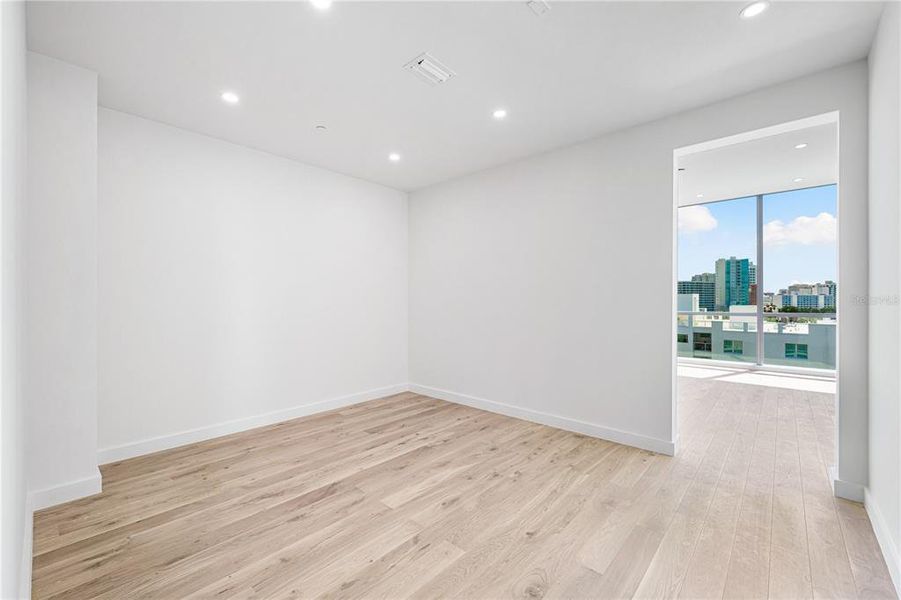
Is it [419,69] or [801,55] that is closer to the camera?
[801,55]

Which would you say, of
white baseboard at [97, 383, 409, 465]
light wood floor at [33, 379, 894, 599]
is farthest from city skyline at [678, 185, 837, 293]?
white baseboard at [97, 383, 409, 465]

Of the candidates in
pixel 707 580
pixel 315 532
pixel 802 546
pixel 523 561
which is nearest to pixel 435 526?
pixel 523 561

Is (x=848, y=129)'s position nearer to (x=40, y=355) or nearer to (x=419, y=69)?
(x=419, y=69)

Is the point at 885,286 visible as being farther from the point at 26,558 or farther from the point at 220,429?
the point at 220,429

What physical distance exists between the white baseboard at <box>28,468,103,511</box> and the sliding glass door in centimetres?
704

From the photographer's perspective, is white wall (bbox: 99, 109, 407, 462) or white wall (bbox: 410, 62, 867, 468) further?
white wall (bbox: 99, 109, 407, 462)

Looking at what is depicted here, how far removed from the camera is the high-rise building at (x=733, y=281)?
258 inches

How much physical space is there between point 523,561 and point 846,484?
2.19 metres

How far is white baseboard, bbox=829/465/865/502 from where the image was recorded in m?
2.29

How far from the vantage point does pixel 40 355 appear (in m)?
2.28

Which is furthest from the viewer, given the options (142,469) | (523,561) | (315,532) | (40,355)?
(142,469)

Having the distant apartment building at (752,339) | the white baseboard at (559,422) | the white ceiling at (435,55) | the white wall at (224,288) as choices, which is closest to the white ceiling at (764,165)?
the white ceiling at (435,55)

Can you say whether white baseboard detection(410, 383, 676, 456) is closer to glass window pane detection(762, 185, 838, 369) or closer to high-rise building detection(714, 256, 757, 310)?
glass window pane detection(762, 185, 838, 369)

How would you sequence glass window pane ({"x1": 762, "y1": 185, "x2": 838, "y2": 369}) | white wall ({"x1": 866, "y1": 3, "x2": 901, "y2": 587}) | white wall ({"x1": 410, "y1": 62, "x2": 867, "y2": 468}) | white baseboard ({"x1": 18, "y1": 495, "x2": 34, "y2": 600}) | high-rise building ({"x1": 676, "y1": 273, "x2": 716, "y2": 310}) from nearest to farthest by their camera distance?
white baseboard ({"x1": 18, "y1": 495, "x2": 34, "y2": 600}) < white wall ({"x1": 866, "y1": 3, "x2": 901, "y2": 587}) < white wall ({"x1": 410, "y1": 62, "x2": 867, "y2": 468}) < glass window pane ({"x1": 762, "y1": 185, "x2": 838, "y2": 369}) < high-rise building ({"x1": 676, "y1": 273, "x2": 716, "y2": 310})
